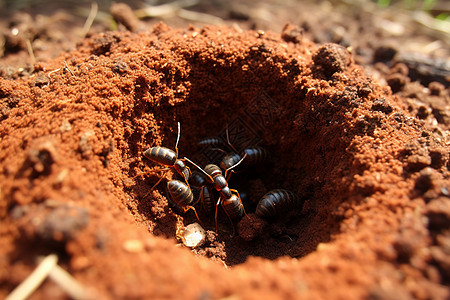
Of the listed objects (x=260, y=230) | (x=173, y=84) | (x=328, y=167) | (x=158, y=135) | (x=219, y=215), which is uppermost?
(x=173, y=84)

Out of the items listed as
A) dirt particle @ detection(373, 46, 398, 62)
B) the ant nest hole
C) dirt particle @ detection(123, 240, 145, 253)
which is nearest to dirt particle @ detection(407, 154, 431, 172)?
the ant nest hole

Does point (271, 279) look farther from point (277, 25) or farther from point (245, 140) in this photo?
point (277, 25)

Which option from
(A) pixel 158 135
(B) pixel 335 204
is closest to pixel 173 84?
(A) pixel 158 135

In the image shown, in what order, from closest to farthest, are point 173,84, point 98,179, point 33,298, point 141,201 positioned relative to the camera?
1. point 33,298
2. point 98,179
3. point 141,201
4. point 173,84

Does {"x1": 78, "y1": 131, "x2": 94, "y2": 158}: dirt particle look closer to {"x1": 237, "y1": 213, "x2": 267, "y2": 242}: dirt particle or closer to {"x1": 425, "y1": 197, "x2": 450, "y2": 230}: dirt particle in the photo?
{"x1": 237, "y1": 213, "x2": 267, "y2": 242}: dirt particle

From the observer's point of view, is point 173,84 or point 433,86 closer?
point 173,84

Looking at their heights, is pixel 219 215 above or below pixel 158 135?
below
